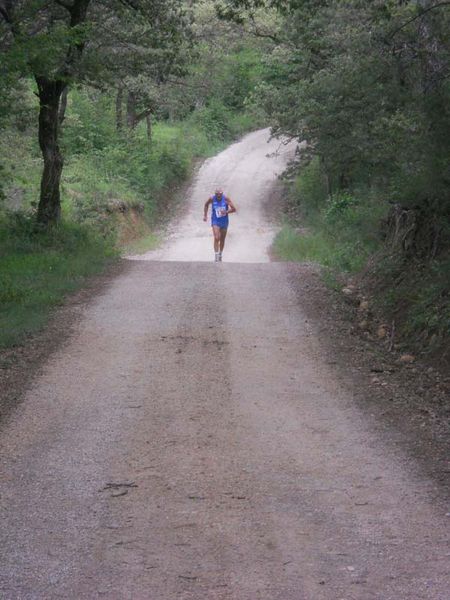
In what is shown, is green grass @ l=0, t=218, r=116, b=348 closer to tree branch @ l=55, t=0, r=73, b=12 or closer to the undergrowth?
tree branch @ l=55, t=0, r=73, b=12

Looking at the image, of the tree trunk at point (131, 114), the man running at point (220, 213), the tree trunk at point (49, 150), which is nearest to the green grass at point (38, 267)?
the tree trunk at point (49, 150)

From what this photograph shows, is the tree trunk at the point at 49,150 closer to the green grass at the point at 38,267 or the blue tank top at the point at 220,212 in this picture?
the green grass at the point at 38,267

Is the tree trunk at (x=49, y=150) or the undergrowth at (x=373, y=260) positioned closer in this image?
the undergrowth at (x=373, y=260)

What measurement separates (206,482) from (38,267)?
430 inches

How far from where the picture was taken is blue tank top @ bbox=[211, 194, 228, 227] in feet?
65.9

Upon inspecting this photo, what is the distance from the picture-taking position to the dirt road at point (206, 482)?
4.54 meters

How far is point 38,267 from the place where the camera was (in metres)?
16.1

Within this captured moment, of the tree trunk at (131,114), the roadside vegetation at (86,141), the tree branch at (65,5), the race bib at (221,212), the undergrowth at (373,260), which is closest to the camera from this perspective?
the undergrowth at (373,260)

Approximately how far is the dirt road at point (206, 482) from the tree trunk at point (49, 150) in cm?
899

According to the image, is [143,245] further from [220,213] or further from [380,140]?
[380,140]

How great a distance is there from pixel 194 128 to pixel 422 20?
36.4 m

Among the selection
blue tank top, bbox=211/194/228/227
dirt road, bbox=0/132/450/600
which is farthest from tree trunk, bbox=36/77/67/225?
dirt road, bbox=0/132/450/600

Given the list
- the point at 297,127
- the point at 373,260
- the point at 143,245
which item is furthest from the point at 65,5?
the point at 143,245

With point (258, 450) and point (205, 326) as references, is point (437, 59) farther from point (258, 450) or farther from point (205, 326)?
point (258, 450)
